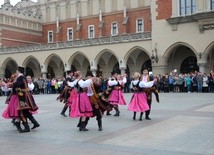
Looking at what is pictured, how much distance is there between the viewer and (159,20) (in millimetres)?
30609

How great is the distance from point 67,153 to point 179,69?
2645 centimetres

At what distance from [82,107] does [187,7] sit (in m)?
22.5

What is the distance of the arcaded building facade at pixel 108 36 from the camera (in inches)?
1146

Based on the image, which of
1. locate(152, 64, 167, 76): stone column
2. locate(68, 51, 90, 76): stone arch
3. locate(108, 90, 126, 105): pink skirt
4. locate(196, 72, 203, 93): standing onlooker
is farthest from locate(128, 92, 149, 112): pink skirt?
locate(68, 51, 90, 76): stone arch

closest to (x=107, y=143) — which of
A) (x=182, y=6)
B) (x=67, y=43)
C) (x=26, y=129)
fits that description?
(x=26, y=129)

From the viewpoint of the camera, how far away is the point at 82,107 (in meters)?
9.23

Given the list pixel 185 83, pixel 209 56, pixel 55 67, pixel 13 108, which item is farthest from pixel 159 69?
pixel 13 108

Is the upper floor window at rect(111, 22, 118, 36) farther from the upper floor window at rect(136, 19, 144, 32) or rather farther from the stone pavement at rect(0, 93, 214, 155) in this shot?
the stone pavement at rect(0, 93, 214, 155)

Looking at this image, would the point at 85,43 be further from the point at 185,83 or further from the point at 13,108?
the point at 13,108

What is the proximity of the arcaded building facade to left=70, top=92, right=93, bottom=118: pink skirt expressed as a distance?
67.0 feet

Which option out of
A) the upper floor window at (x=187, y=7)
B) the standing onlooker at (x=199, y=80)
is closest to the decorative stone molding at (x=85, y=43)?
the upper floor window at (x=187, y=7)

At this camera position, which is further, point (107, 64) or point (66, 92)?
point (107, 64)

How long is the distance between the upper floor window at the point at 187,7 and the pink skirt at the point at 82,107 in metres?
22.0

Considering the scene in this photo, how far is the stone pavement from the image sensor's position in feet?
23.2
